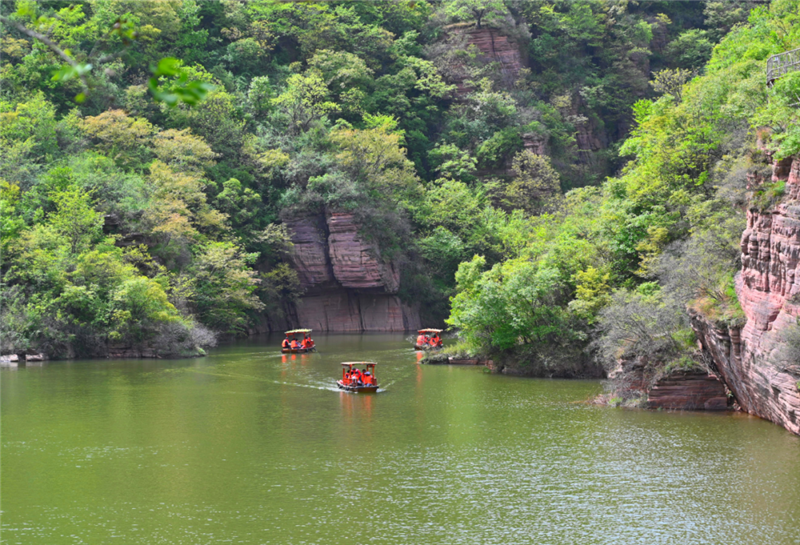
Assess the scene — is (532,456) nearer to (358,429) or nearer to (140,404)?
(358,429)

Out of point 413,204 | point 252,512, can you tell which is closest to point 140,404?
point 252,512

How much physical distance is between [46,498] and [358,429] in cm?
998

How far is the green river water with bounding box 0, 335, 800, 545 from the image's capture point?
56.1 ft

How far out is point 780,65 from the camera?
1015 inches

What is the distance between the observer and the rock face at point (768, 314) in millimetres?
22531

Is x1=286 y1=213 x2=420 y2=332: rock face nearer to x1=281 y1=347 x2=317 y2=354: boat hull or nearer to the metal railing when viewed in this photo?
x1=281 y1=347 x2=317 y2=354: boat hull

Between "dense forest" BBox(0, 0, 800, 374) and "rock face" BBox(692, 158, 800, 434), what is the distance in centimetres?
66

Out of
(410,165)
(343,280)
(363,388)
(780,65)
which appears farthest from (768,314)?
(410,165)

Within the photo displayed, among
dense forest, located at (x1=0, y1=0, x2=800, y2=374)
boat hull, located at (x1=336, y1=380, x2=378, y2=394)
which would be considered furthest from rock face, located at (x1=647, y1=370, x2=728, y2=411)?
boat hull, located at (x1=336, y1=380, x2=378, y2=394)

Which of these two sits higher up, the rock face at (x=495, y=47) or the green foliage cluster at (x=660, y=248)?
the rock face at (x=495, y=47)

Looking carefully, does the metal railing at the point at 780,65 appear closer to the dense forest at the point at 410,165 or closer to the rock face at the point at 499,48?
the dense forest at the point at 410,165

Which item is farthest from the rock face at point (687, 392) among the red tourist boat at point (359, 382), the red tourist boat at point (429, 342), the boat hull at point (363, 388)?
the red tourist boat at point (429, 342)

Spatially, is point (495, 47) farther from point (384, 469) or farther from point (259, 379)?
point (384, 469)

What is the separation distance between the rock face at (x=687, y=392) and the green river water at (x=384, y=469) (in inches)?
32.1
